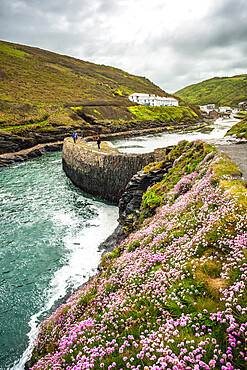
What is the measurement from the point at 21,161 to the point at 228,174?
43.8 m

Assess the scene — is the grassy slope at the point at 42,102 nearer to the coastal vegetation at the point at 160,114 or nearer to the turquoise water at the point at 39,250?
the coastal vegetation at the point at 160,114

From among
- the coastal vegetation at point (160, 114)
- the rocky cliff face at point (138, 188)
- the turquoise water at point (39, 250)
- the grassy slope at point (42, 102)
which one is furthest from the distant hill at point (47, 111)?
the rocky cliff face at point (138, 188)

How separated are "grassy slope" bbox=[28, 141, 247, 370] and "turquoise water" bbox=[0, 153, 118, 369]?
331cm

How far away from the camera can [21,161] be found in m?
42.4

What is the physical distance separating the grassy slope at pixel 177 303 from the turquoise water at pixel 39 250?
331 centimetres

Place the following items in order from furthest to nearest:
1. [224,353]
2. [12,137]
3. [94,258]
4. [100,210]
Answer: [12,137] < [100,210] < [94,258] < [224,353]

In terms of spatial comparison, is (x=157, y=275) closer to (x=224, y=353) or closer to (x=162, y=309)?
(x=162, y=309)

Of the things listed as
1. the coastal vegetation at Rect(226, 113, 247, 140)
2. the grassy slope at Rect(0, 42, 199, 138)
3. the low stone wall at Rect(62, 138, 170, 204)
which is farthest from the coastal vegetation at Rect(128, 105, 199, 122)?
the coastal vegetation at Rect(226, 113, 247, 140)

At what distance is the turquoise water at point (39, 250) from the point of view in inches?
376

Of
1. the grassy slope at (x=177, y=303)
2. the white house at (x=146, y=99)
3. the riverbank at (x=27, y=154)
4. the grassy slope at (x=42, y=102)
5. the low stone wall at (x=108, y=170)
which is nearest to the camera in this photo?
the grassy slope at (x=177, y=303)

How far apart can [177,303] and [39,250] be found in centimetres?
1343

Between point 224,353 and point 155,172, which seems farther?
point 155,172

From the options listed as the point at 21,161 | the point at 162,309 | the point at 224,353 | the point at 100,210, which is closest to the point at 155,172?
the point at 100,210

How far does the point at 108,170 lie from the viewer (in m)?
23.0
